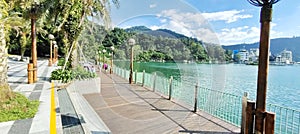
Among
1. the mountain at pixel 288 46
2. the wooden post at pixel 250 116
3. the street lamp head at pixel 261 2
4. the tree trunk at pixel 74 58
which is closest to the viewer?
the street lamp head at pixel 261 2

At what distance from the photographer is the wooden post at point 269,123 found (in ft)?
10.1

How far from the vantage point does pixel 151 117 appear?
5.06m

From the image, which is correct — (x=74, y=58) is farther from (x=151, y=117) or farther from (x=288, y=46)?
(x=288, y=46)

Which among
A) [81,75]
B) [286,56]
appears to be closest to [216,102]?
[81,75]

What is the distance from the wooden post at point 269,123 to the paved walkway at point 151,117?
120 cm

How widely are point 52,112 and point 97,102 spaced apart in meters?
1.79

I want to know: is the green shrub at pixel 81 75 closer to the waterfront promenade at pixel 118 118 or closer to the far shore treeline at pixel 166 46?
the waterfront promenade at pixel 118 118

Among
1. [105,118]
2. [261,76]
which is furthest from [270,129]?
[105,118]

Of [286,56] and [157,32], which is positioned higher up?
[157,32]

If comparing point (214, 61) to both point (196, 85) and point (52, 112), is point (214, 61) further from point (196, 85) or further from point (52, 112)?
point (52, 112)

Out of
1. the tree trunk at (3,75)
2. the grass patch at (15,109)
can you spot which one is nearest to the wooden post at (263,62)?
the grass patch at (15,109)

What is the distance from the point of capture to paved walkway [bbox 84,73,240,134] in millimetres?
4336

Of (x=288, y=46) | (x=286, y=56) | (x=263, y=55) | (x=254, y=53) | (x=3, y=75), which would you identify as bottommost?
(x=3, y=75)

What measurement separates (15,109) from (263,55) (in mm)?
4909
